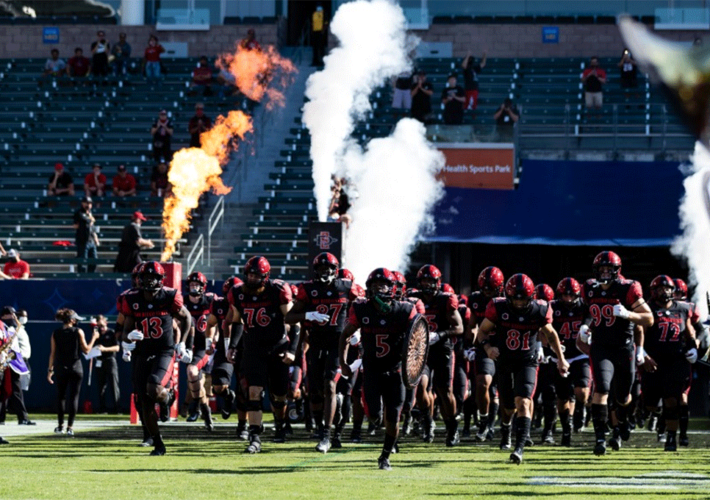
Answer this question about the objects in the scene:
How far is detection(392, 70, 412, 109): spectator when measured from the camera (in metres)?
28.3

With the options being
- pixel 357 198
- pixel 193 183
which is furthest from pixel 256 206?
pixel 357 198

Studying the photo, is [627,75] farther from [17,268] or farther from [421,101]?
[17,268]

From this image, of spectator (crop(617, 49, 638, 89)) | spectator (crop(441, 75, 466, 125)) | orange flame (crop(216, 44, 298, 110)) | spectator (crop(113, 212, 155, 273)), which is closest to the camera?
spectator (crop(113, 212, 155, 273))

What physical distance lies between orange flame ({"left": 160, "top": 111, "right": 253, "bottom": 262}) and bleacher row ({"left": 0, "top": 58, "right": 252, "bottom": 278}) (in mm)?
434

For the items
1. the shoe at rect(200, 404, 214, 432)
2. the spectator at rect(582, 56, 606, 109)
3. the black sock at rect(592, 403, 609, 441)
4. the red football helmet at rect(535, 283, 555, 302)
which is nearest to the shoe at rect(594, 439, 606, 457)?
the black sock at rect(592, 403, 609, 441)

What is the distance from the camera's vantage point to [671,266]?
2634 cm

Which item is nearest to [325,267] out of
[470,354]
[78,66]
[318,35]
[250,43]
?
[470,354]

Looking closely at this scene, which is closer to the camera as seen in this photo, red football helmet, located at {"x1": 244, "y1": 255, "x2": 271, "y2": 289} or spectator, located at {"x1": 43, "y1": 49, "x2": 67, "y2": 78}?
red football helmet, located at {"x1": 244, "y1": 255, "x2": 271, "y2": 289}

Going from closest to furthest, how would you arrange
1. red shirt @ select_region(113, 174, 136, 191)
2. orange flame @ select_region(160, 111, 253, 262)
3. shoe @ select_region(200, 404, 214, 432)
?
shoe @ select_region(200, 404, 214, 432), orange flame @ select_region(160, 111, 253, 262), red shirt @ select_region(113, 174, 136, 191)

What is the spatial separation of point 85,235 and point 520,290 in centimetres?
1414

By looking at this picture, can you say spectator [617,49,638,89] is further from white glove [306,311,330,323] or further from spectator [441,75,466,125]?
white glove [306,311,330,323]

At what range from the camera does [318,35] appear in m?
33.4

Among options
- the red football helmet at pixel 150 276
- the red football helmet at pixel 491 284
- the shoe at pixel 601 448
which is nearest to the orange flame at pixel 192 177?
the red football helmet at pixel 491 284

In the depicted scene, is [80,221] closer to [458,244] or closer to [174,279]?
[174,279]
